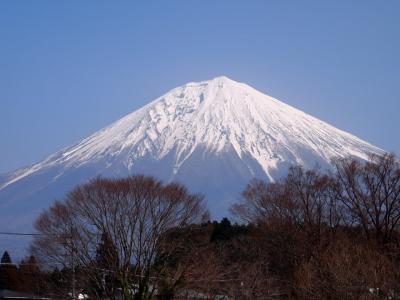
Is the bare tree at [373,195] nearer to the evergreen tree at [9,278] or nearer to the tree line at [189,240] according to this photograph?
the tree line at [189,240]

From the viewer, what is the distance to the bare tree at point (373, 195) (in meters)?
36.8

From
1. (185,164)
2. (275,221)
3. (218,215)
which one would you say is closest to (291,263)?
(275,221)

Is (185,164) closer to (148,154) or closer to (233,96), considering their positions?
(148,154)

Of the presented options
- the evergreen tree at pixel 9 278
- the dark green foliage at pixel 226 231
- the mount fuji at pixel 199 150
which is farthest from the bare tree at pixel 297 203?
the mount fuji at pixel 199 150

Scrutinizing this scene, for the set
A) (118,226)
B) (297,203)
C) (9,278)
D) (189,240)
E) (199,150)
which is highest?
(199,150)

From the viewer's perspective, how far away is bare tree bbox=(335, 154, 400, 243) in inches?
1448

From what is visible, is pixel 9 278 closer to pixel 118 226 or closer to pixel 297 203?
pixel 118 226

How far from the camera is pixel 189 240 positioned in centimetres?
3472

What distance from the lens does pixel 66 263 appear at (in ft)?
107

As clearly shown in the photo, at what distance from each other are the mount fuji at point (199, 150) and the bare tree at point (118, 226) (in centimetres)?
3741

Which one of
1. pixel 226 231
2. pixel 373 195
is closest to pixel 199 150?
pixel 226 231

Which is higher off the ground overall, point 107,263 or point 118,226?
point 118,226

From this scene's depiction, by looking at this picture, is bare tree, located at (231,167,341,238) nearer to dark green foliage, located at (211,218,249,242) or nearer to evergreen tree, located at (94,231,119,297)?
dark green foliage, located at (211,218,249,242)

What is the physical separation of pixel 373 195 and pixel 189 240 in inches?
319
